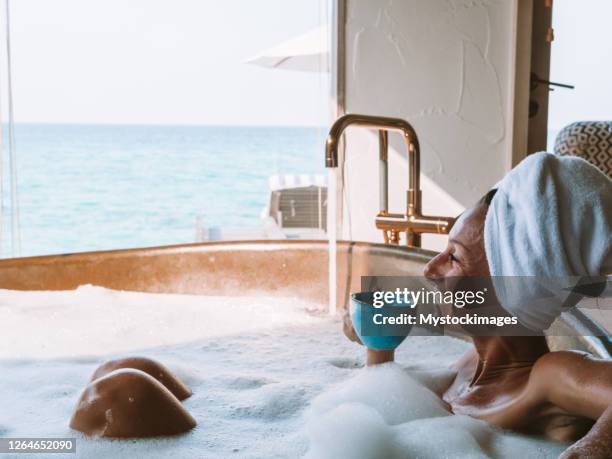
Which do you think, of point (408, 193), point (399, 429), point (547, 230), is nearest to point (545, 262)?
point (547, 230)

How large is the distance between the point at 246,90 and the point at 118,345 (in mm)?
22506

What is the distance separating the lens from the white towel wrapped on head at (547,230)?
2.63 ft

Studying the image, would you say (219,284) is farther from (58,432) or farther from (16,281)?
(58,432)

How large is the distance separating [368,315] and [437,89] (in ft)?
6.66

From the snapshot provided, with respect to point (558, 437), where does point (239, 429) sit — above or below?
below

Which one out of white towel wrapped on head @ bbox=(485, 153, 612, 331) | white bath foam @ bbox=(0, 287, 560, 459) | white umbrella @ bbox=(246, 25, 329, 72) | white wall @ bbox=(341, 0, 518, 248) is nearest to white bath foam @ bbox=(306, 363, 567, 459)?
white bath foam @ bbox=(0, 287, 560, 459)

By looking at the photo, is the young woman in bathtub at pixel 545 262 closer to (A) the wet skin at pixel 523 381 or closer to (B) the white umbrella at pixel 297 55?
(A) the wet skin at pixel 523 381

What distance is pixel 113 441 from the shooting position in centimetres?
113

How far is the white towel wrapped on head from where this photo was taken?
0.80 meters

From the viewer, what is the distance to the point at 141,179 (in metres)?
20.2

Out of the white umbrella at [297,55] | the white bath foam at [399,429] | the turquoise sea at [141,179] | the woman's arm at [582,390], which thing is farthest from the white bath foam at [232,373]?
the turquoise sea at [141,179]

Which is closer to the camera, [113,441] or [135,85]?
[113,441]

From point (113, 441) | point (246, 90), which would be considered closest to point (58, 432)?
point (113, 441)

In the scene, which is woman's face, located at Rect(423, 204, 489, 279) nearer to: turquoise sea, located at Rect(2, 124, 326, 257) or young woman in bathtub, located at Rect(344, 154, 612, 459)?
young woman in bathtub, located at Rect(344, 154, 612, 459)
